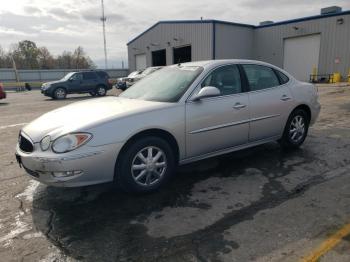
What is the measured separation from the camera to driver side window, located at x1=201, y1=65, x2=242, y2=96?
175 inches

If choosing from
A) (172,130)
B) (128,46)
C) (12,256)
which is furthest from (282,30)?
(12,256)

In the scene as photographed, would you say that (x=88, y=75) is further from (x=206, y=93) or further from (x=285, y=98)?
(x=206, y=93)

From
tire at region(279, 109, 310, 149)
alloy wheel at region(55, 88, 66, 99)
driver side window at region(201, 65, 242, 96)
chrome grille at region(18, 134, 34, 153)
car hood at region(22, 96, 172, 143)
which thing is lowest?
alloy wheel at region(55, 88, 66, 99)

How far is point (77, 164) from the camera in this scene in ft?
10.9

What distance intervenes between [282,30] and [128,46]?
18944 millimetres

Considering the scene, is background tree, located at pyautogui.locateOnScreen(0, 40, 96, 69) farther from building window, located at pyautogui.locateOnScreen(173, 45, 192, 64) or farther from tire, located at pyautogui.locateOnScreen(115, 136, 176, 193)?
tire, located at pyautogui.locateOnScreen(115, 136, 176, 193)

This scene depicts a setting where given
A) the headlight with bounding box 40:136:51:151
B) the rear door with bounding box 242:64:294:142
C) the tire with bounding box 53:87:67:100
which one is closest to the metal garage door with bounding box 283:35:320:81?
the tire with bounding box 53:87:67:100

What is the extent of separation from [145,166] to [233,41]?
25.8 metres

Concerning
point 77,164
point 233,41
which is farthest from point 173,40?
point 77,164

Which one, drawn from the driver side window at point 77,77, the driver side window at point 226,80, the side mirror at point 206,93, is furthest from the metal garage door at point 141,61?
the side mirror at point 206,93

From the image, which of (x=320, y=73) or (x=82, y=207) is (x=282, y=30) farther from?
(x=82, y=207)

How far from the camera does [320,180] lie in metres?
4.20

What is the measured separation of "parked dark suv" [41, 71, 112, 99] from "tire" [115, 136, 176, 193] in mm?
16259

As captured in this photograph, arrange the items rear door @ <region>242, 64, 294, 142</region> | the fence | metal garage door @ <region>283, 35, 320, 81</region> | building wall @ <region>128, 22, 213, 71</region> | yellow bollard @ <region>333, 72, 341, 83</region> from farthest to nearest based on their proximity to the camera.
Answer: the fence → building wall @ <region>128, 22, 213, 71</region> → metal garage door @ <region>283, 35, 320, 81</region> → yellow bollard @ <region>333, 72, 341, 83</region> → rear door @ <region>242, 64, 294, 142</region>
